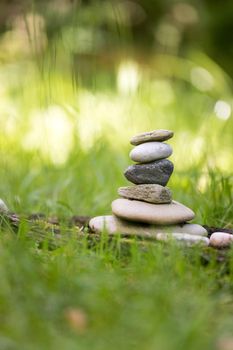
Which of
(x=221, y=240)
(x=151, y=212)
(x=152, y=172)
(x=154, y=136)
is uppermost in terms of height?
(x=154, y=136)

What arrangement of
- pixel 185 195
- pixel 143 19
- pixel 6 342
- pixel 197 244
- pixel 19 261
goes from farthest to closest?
pixel 143 19 < pixel 185 195 < pixel 197 244 < pixel 19 261 < pixel 6 342

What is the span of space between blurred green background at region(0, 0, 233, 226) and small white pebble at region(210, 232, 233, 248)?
0.60m

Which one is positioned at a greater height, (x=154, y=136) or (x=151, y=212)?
(x=154, y=136)

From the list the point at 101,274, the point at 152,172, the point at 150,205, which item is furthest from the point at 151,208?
the point at 101,274

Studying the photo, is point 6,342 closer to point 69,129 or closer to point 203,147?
point 203,147

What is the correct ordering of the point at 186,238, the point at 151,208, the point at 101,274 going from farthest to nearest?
1. the point at 151,208
2. the point at 186,238
3. the point at 101,274

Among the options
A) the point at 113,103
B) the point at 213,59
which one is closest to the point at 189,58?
the point at 213,59

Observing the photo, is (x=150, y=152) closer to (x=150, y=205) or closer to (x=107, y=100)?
(x=150, y=205)

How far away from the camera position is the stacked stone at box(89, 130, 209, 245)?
2498mm

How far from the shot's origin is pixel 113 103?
19.2ft

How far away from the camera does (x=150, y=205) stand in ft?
8.35

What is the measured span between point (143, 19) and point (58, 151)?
3.97m

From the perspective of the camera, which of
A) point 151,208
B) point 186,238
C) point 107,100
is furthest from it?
point 107,100

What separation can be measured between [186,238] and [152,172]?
345 mm
